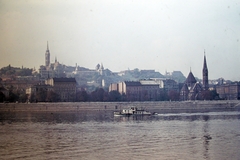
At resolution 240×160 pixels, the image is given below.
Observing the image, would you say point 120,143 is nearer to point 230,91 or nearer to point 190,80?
point 230,91

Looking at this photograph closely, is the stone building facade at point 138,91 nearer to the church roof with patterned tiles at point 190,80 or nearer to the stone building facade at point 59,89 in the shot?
the church roof with patterned tiles at point 190,80

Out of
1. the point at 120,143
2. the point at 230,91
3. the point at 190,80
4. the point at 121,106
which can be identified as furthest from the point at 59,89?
the point at 120,143

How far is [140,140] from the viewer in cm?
1348

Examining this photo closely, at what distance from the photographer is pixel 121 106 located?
35125mm

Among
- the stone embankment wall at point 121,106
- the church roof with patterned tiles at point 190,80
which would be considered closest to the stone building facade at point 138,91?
the church roof with patterned tiles at point 190,80

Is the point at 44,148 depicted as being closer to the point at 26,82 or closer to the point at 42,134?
the point at 42,134

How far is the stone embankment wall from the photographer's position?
32500mm

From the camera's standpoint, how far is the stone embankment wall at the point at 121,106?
107ft

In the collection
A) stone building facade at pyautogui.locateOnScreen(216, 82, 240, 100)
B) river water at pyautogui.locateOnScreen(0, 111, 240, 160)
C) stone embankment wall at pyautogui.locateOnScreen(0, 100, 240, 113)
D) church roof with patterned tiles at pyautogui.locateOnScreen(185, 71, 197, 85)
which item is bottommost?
river water at pyautogui.locateOnScreen(0, 111, 240, 160)

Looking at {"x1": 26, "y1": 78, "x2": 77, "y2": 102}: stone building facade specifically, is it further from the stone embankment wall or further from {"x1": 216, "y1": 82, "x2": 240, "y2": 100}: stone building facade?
{"x1": 216, "y1": 82, "x2": 240, "y2": 100}: stone building facade

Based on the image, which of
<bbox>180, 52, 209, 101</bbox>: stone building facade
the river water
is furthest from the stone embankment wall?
the river water

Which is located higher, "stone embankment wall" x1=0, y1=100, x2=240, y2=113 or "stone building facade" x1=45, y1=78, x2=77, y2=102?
"stone building facade" x1=45, y1=78, x2=77, y2=102

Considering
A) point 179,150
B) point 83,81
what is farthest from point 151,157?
point 83,81

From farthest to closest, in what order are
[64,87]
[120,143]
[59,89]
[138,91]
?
[138,91] → [64,87] → [59,89] → [120,143]
